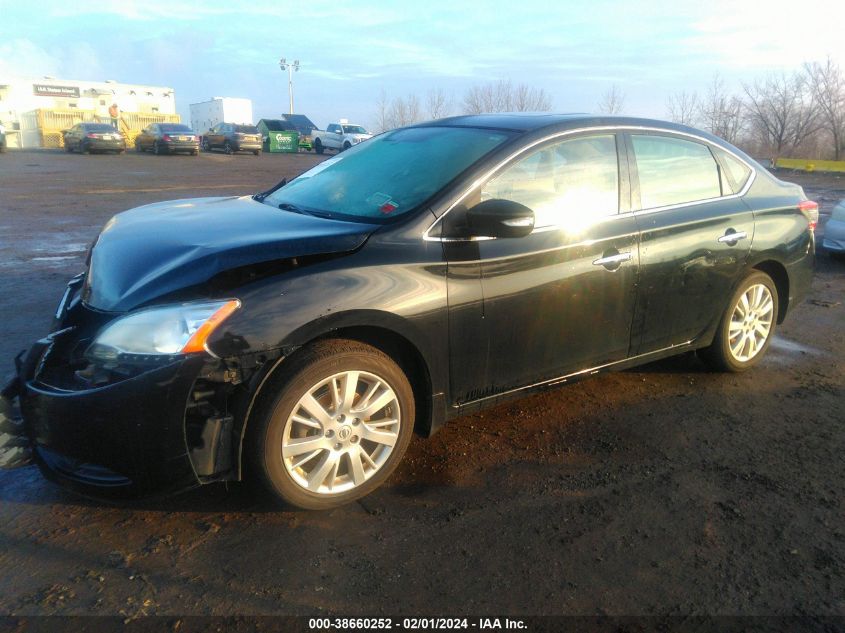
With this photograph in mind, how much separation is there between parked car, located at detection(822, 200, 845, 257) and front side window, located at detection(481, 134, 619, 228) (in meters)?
6.53

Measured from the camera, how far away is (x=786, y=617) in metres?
2.40

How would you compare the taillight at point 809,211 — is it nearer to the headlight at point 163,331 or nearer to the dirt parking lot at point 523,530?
the dirt parking lot at point 523,530

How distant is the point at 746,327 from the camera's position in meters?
4.66

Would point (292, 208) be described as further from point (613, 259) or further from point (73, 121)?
point (73, 121)

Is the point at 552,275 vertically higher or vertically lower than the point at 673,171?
lower

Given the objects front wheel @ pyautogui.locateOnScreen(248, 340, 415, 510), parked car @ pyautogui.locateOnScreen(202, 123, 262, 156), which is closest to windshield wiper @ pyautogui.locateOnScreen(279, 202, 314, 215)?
front wheel @ pyautogui.locateOnScreen(248, 340, 415, 510)

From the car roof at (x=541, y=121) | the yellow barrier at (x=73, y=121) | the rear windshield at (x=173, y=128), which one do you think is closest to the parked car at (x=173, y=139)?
the rear windshield at (x=173, y=128)

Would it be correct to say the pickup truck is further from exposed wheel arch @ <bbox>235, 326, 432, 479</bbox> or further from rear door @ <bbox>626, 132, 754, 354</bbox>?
exposed wheel arch @ <bbox>235, 326, 432, 479</bbox>

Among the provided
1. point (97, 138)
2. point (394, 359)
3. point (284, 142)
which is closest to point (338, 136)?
point (284, 142)

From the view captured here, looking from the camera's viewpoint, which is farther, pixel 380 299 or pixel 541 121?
pixel 541 121

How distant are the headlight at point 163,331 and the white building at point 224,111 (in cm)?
5404

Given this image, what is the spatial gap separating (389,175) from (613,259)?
131 cm

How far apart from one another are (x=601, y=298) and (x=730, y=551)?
142cm

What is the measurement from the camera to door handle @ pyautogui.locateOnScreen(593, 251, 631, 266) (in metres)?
3.61
